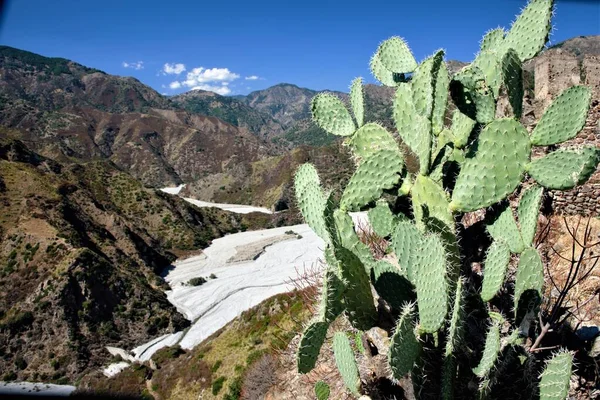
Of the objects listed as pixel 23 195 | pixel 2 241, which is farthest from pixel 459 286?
pixel 23 195

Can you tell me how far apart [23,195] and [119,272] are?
10.3 m

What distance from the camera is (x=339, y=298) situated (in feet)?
7.97

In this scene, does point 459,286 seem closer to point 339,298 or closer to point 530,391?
point 339,298

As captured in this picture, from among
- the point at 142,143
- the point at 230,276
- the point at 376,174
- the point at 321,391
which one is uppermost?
the point at 142,143

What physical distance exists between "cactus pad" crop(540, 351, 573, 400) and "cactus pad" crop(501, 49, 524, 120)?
62.1 inches

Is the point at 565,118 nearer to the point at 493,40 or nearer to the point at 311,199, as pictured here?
the point at 493,40

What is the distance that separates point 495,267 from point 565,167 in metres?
0.78

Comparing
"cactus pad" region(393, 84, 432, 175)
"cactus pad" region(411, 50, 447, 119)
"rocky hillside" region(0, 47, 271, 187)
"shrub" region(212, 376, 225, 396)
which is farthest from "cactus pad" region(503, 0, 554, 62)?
"rocky hillside" region(0, 47, 271, 187)

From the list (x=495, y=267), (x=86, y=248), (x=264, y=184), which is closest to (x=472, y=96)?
(x=495, y=267)

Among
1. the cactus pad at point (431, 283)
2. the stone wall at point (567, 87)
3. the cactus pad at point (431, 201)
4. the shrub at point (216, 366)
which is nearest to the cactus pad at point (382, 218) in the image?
the cactus pad at point (431, 201)

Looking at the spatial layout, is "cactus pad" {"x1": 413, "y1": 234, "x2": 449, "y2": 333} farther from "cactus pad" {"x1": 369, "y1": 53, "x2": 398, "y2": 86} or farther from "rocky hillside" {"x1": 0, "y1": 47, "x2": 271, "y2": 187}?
"rocky hillside" {"x1": 0, "y1": 47, "x2": 271, "y2": 187}

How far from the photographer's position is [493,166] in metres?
2.61

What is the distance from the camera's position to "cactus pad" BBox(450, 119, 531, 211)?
258 centimetres

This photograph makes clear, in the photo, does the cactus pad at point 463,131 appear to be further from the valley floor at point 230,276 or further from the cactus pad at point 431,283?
the valley floor at point 230,276
